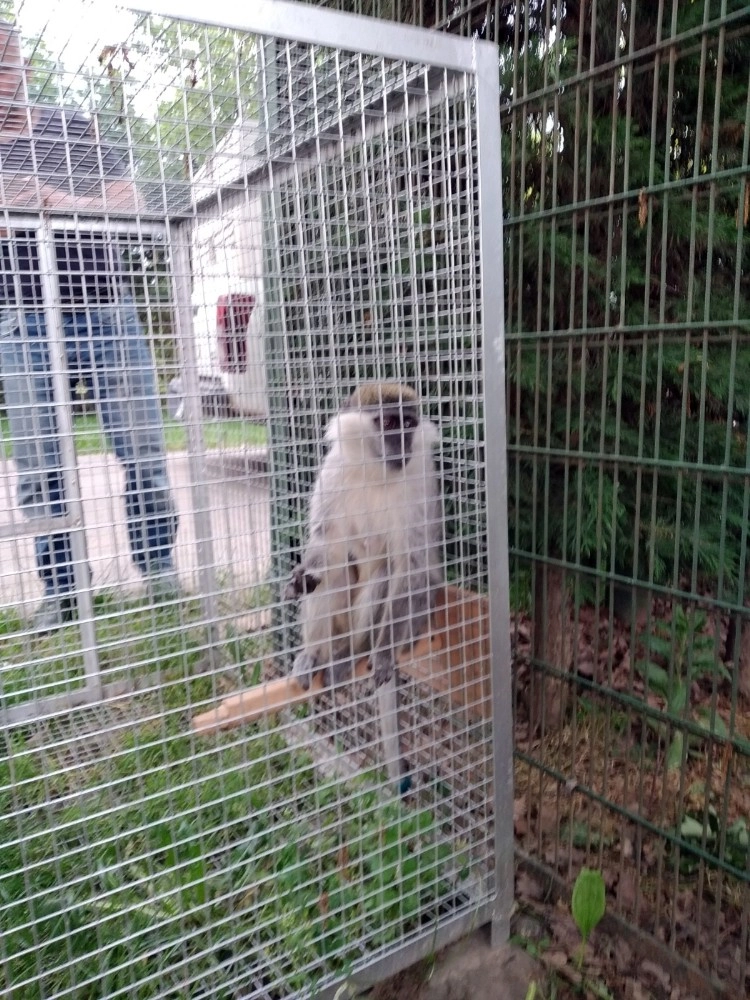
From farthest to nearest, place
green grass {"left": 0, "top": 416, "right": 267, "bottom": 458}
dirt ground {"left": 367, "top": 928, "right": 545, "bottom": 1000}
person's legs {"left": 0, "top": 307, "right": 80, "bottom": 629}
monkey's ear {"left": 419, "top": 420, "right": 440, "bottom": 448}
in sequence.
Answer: person's legs {"left": 0, "top": 307, "right": 80, "bottom": 629}
green grass {"left": 0, "top": 416, "right": 267, "bottom": 458}
monkey's ear {"left": 419, "top": 420, "right": 440, "bottom": 448}
dirt ground {"left": 367, "top": 928, "right": 545, "bottom": 1000}

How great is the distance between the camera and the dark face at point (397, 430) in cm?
198

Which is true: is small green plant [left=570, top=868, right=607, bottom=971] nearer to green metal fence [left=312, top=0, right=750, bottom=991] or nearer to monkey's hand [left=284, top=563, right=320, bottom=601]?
green metal fence [left=312, top=0, right=750, bottom=991]

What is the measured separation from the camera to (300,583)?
215cm

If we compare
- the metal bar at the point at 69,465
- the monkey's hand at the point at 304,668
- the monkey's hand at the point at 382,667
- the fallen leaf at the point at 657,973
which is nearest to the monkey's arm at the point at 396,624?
the monkey's hand at the point at 382,667

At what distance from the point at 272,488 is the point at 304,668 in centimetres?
59

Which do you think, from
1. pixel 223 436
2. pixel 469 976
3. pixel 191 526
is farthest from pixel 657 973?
pixel 191 526

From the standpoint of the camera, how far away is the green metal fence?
5.36 ft

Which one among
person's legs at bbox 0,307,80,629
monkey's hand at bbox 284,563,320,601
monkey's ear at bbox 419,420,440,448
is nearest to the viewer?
monkey's ear at bbox 419,420,440,448

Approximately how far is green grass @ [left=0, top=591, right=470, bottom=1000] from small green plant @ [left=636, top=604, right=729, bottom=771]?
661 millimetres

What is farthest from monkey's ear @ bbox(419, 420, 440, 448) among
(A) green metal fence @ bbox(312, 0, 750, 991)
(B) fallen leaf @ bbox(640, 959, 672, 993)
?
(B) fallen leaf @ bbox(640, 959, 672, 993)

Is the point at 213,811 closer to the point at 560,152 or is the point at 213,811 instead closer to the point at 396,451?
the point at 396,451

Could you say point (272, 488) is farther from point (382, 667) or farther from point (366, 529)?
point (382, 667)

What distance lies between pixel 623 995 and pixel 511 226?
1954 mm

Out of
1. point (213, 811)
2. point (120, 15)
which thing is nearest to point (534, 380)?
point (120, 15)
